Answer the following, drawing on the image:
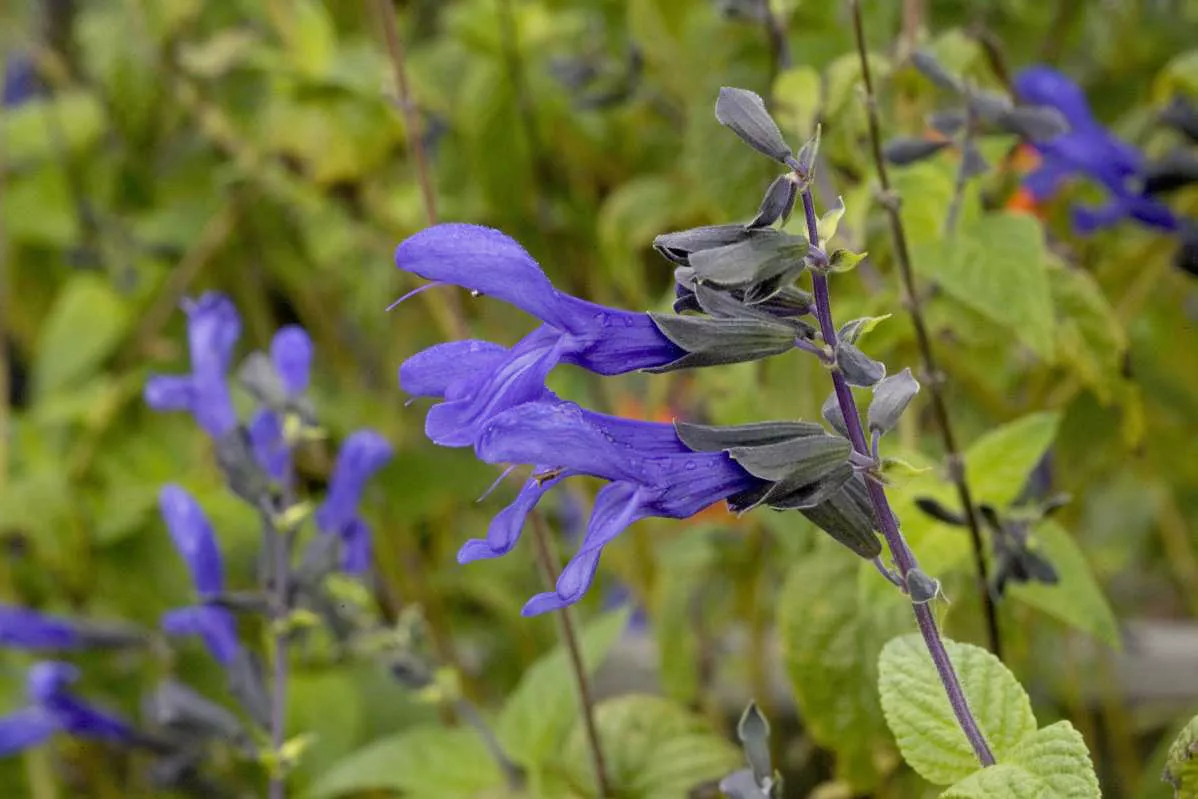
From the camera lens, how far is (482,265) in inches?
17.1

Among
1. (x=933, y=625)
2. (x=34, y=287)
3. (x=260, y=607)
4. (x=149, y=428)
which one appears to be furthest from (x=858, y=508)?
(x=34, y=287)

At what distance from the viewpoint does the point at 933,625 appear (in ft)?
1.32

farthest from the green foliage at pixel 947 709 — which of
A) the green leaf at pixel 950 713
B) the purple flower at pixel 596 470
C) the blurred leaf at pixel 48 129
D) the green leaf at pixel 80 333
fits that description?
the blurred leaf at pixel 48 129

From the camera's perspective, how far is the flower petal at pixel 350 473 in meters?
0.79

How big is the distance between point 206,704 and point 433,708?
17.3 inches

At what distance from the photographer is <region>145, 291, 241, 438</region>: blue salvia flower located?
0.78 metres

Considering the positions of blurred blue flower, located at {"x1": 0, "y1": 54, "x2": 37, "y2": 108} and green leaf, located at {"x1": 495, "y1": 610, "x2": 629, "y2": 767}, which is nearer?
green leaf, located at {"x1": 495, "y1": 610, "x2": 629, "y2": 767}

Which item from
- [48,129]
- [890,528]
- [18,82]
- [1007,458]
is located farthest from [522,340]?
[18,82]

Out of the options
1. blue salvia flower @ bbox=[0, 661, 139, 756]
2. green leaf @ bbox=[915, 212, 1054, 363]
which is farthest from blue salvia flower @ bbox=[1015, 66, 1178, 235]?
blue salvia flower @ bbox=[0, 661, 139, 756]

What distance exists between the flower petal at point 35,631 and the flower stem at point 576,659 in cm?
60

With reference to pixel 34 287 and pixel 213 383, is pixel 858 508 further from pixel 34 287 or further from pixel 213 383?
pixel 34 287

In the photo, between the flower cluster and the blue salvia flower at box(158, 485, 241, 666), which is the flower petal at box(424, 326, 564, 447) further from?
the blue salvia flower at box(158, 485, 241, 666)

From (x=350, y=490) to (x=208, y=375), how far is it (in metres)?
0.12

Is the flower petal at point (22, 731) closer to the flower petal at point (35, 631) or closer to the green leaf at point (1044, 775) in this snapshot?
the flower petal at point (35, 631)
